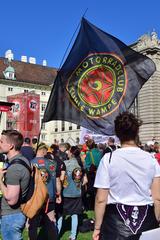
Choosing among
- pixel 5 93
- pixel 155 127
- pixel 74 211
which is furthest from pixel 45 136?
pixel 74 211

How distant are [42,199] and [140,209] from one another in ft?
4.75

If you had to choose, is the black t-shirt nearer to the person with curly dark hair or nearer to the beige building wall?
the person with curly dark hair

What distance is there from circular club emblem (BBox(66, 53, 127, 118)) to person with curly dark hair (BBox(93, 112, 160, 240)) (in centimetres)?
302

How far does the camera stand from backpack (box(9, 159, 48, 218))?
4.63 metres

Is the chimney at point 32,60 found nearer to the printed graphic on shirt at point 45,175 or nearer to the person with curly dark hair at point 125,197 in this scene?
the printed graphic on shirt at point 45,175

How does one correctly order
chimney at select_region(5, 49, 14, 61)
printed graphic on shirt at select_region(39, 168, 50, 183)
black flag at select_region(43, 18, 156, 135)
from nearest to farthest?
black flag at select_region(43, 18, 156, 135) → printed graphic on shirt at select_region(39, 168, 50, 183) → chimney at select_region(5, 49, 14, 61)

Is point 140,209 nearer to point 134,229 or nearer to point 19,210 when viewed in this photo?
point 134,229

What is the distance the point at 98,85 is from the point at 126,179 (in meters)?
3.42

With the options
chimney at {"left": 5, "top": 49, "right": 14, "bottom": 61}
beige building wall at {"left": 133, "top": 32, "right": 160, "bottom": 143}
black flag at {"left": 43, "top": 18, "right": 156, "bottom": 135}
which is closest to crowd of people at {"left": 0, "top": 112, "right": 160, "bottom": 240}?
black flag at {"left": 43, "top": 18, "right": 156, "bottom": 135}

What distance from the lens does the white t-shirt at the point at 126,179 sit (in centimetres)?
383

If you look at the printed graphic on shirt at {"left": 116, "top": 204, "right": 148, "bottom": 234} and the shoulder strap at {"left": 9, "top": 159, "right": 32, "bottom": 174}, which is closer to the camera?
the printed graphic on shirt at {"left": 116, "top": 204, "right": 148, "bottom": 234}

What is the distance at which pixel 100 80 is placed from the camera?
23.0ft

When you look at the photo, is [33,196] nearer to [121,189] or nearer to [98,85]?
[121,189]

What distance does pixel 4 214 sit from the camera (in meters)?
4.64
